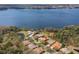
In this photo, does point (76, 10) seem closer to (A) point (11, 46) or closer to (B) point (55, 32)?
(B) point (55, 32)

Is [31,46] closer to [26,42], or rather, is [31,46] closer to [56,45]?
[26,42]

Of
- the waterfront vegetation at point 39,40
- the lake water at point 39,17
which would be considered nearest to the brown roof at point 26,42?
the waterfront vegetation at point 39,40

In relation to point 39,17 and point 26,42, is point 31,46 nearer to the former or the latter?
point 26,42

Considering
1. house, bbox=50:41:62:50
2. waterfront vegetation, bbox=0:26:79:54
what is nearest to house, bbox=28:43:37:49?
waterfront vegetation, bbox=0:26:79:54

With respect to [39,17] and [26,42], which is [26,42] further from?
[39,17]

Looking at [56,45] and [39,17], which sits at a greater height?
[39,17]

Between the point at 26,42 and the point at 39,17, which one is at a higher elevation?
the point at 39,17

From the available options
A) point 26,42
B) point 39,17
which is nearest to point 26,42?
point 26,42
